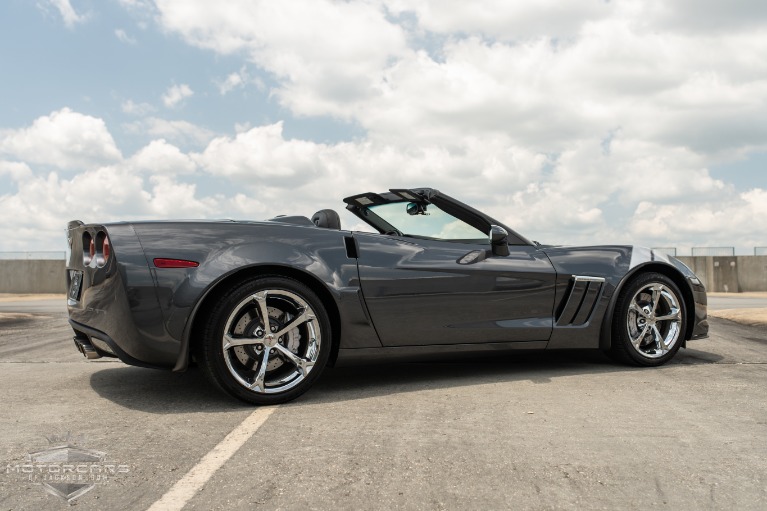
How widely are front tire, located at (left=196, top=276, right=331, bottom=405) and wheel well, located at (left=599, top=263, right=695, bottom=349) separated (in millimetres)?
2152

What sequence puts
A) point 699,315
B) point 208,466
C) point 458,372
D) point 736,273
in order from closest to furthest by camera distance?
point 208,466
point 458,372
point 699,315
point 736,273

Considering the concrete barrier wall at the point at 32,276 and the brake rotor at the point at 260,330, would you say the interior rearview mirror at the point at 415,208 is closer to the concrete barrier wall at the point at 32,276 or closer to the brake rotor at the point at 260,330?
the brake rotor at the point at 260,330

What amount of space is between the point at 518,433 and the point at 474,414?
40 cm

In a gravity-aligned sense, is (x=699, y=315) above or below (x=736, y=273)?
below

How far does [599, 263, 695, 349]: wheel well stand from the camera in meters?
4.89

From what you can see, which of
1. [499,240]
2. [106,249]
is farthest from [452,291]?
[106,249]

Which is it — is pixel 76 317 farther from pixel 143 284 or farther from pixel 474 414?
pixel 474 414

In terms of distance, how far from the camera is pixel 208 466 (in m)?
2.67

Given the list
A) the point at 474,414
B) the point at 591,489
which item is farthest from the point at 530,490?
the point at 474,414

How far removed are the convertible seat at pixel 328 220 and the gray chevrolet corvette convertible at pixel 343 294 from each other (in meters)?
0.01

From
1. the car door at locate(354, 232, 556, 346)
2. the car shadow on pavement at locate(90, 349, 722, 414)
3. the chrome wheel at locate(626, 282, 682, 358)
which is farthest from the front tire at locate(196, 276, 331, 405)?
the chrome wheel at locate(626, 282, 682, 358)

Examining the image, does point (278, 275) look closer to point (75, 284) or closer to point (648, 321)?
point (75, 284)

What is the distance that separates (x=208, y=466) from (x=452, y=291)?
2.08 metres

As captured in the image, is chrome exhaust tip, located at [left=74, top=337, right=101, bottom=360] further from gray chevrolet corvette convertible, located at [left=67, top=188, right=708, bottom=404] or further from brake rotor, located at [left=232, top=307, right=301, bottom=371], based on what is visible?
brake rotor, located at [left=232, top=307, right=301, bottom=371]
